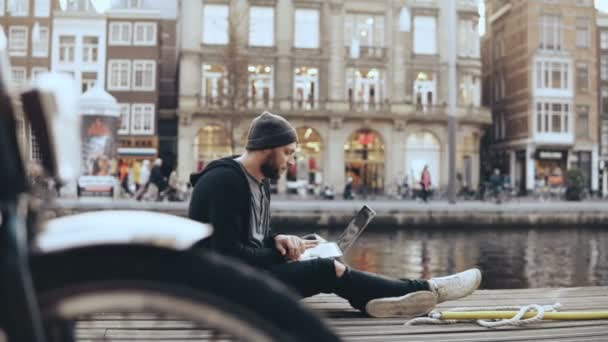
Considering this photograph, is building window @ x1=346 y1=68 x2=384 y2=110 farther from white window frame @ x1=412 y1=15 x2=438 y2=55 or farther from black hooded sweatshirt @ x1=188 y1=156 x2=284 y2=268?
black hooded sweatshirt @ x1=188 y1=156 x2=284 y2=268

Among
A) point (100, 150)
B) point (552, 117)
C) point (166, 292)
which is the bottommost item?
point (166, 292)

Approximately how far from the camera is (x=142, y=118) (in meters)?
33.2

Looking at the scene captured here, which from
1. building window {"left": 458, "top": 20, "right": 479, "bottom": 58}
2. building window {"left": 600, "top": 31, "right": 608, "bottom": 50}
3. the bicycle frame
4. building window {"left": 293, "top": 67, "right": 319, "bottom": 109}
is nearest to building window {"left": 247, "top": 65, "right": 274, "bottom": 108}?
building window {"left": 293, "top": 67, "right": 319, "bottom": 109}

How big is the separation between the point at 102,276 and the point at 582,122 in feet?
131

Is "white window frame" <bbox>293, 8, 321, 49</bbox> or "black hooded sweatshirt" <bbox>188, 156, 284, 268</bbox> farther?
"white window frame" <bbox>293, 8, 321, 49</bbox>

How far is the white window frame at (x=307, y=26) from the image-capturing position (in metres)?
33.1

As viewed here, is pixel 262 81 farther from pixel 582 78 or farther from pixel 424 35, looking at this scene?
pixel 582 78

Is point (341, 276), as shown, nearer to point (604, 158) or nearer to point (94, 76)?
point (94, 76)

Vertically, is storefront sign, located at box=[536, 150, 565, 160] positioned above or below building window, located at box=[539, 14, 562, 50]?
below

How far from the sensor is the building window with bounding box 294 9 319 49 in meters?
33.1

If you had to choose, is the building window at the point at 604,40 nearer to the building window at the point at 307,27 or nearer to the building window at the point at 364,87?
the building window at the point at 364,87

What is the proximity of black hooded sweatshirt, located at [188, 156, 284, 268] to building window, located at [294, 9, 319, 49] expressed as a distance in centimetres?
3127

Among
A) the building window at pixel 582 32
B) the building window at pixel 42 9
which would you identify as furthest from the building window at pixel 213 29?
the building window at pixel 582 32

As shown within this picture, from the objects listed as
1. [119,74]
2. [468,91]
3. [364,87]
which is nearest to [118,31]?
[119,74]
